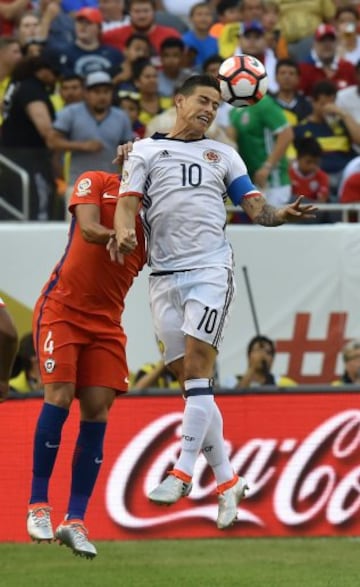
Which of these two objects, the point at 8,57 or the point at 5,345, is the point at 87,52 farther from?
the point at 5,345

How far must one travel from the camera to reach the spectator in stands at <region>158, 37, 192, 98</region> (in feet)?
58.9

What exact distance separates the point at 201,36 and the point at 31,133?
4080 mm

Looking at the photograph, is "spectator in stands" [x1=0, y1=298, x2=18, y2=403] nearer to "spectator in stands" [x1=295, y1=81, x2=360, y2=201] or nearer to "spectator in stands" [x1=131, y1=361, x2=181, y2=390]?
"spectator in stands" [x1=131, y1=361, x2=181, y2=390]

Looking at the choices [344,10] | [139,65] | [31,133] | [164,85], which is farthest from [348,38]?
[31,133]

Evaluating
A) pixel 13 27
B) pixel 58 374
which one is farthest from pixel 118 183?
pixel 13 27

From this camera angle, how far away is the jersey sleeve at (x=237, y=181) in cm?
998

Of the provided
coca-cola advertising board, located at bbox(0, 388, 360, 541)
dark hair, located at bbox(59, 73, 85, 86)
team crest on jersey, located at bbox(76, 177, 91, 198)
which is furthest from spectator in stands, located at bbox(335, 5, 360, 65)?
team crest on jersey, located at bbox(76, 177, 91, 198)

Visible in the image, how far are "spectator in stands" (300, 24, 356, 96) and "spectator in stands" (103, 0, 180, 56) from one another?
63.5 inches

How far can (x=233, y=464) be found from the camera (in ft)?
41.0

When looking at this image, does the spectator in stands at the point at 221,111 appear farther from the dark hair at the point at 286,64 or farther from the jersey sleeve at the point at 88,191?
the jersey sleeve at the point at 88,191

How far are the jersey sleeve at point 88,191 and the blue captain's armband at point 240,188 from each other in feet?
2.63

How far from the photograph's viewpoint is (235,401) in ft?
41.5

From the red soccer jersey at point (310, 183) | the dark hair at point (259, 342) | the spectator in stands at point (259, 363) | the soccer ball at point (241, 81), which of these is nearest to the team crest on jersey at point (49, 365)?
the soccer ball at point (241, 81)

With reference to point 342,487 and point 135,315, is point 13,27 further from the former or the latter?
point 342,487
